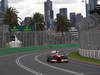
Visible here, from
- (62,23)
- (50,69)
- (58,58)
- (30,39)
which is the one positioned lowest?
(30,39)

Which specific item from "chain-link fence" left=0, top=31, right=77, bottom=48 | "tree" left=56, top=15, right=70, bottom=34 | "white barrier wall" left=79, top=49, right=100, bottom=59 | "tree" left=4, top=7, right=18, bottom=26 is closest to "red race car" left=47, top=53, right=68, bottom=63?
"white barrier wall" left=79, top=49, right=100, bottom=59

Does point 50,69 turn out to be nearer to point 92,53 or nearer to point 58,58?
point 58,58

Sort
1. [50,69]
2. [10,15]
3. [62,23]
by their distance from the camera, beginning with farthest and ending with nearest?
[62,23] < [10,15] < [50,69]

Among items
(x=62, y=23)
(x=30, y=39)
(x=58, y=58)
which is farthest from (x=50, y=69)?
(x=62, y=23)

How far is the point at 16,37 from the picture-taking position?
85312mm

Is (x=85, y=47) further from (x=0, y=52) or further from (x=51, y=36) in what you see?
(x=51, y=36)

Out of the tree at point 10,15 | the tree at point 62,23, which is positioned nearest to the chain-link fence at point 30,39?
the tree at point 10,15

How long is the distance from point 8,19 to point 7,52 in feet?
137

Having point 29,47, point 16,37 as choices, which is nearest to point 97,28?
point 29,47

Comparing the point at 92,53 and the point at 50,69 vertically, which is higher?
the point at 50,69

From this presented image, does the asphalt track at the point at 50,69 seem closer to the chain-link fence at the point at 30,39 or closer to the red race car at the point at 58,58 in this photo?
the red race car at the point at 58,58

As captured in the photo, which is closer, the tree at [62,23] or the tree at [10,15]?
the tree at [10,15]

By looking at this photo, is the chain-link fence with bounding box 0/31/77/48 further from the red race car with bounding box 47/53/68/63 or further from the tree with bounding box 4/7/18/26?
the red race car with bounding box 47/53/68/63

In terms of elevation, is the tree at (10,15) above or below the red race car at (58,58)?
above
